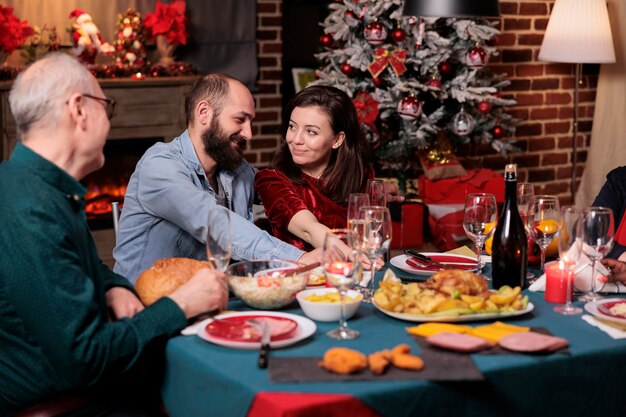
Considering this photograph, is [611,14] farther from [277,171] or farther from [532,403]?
[532,403]

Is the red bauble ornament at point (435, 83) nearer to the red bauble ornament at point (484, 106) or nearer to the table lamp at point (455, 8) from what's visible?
the red bauble ornament at point (484, 106)

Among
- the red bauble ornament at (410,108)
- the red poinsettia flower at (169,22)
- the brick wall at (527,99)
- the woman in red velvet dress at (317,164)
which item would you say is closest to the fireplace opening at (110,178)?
the red poinsettia flower at (169,22)

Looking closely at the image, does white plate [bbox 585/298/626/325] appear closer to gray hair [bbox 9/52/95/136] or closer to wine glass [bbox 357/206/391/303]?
wine glass [bbox 357/206/391/303]

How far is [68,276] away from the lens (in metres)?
1.80

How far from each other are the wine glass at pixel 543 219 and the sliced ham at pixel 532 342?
0.62 m

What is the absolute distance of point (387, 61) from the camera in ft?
16.9

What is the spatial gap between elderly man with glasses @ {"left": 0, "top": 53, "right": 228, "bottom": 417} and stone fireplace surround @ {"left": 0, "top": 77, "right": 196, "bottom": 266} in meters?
3.37

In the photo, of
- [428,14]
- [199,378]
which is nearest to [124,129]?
[428,14]

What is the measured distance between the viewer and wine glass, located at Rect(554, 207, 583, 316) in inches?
82.5

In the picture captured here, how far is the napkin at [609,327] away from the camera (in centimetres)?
193

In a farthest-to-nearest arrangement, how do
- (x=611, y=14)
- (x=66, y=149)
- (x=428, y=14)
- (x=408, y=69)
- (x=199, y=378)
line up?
(x=611, y=14)
(x=408, y=69)
(x=428, y=14)
(x=66, y=149)
(x=199, y=378)

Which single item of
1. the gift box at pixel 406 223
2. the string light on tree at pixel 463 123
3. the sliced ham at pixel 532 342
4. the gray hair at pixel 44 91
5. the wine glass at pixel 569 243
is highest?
the gray hair at pixel 44 91

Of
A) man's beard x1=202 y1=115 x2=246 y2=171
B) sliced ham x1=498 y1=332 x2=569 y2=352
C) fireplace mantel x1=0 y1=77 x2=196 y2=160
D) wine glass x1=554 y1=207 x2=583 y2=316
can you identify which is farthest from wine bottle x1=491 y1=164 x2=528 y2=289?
fireplace mantel x1=0 y1=77 x2=196 y2=160

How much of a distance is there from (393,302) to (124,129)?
12.1 ft
